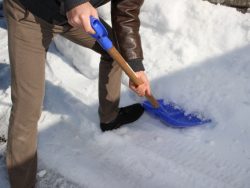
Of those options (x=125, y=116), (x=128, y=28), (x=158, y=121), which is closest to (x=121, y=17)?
(x=128, y=28)

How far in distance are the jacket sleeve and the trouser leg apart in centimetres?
29

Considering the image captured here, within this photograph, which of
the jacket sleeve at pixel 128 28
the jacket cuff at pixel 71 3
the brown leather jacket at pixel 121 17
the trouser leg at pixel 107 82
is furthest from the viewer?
the trouser leg at pixel 107 82

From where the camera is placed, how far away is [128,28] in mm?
2068

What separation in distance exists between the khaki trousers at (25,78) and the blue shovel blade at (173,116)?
0.76 meters

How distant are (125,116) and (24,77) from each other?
3.19ft

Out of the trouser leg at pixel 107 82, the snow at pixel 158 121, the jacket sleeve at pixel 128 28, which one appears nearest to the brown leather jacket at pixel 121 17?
the jacket sleeve at pixel 128 28

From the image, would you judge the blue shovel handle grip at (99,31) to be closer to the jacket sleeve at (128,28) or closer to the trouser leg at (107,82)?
the jacket sleeve at (128,28)

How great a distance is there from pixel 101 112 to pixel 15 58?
0.89 m

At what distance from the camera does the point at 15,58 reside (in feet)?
6.54

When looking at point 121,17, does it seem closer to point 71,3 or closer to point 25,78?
point 71,3

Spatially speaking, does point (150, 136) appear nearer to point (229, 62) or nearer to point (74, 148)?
point (74, 148)

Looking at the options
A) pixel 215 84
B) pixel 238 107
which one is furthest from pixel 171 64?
pixel 238 107

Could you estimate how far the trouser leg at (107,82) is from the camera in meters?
2.40

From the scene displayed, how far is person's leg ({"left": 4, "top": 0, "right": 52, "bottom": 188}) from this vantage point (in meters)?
1.96
